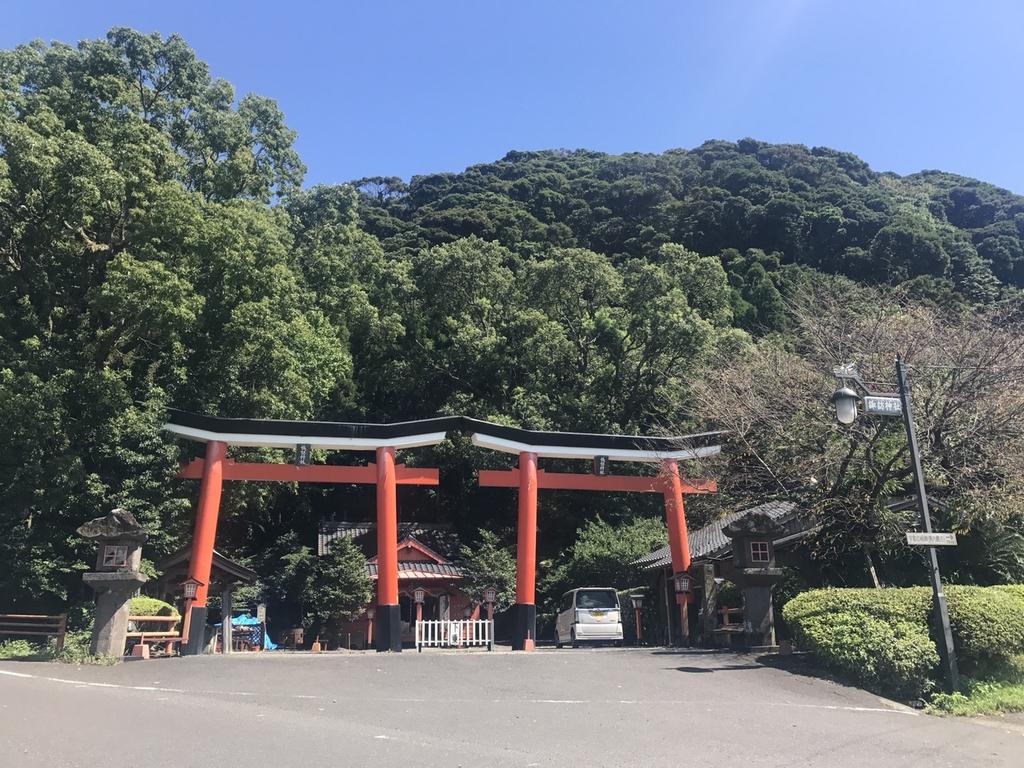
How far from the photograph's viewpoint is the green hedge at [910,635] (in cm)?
1070

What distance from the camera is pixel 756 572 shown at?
15359 millimetres

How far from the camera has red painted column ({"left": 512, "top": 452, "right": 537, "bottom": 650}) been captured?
19359mm

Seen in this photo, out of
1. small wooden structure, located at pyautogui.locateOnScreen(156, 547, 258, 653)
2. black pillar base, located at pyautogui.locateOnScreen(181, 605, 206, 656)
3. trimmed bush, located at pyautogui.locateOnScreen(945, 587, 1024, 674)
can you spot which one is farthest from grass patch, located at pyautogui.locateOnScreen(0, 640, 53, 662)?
trimmed bush, located at pyautogui.locateOnScreen(945, 587, 1024, 674)

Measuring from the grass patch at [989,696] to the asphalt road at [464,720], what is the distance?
1.45 feet

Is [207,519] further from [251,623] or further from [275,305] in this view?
[251,623]

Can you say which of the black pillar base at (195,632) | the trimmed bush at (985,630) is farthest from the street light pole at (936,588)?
the black pillar base at (195,632)

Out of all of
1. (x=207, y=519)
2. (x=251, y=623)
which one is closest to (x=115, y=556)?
(x=207, y=519)

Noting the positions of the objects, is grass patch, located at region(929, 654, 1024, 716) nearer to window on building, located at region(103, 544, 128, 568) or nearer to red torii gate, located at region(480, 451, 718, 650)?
red torii gate, located at region(480, 451, 718, 650)

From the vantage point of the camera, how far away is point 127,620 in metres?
14.3

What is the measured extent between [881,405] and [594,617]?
11892mm

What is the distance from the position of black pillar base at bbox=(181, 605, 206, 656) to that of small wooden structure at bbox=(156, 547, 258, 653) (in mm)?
2725

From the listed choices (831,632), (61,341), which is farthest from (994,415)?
(61,341)

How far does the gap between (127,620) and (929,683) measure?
13640 mm

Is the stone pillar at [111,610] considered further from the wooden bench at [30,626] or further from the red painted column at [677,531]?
the red painted column at [677,531]
